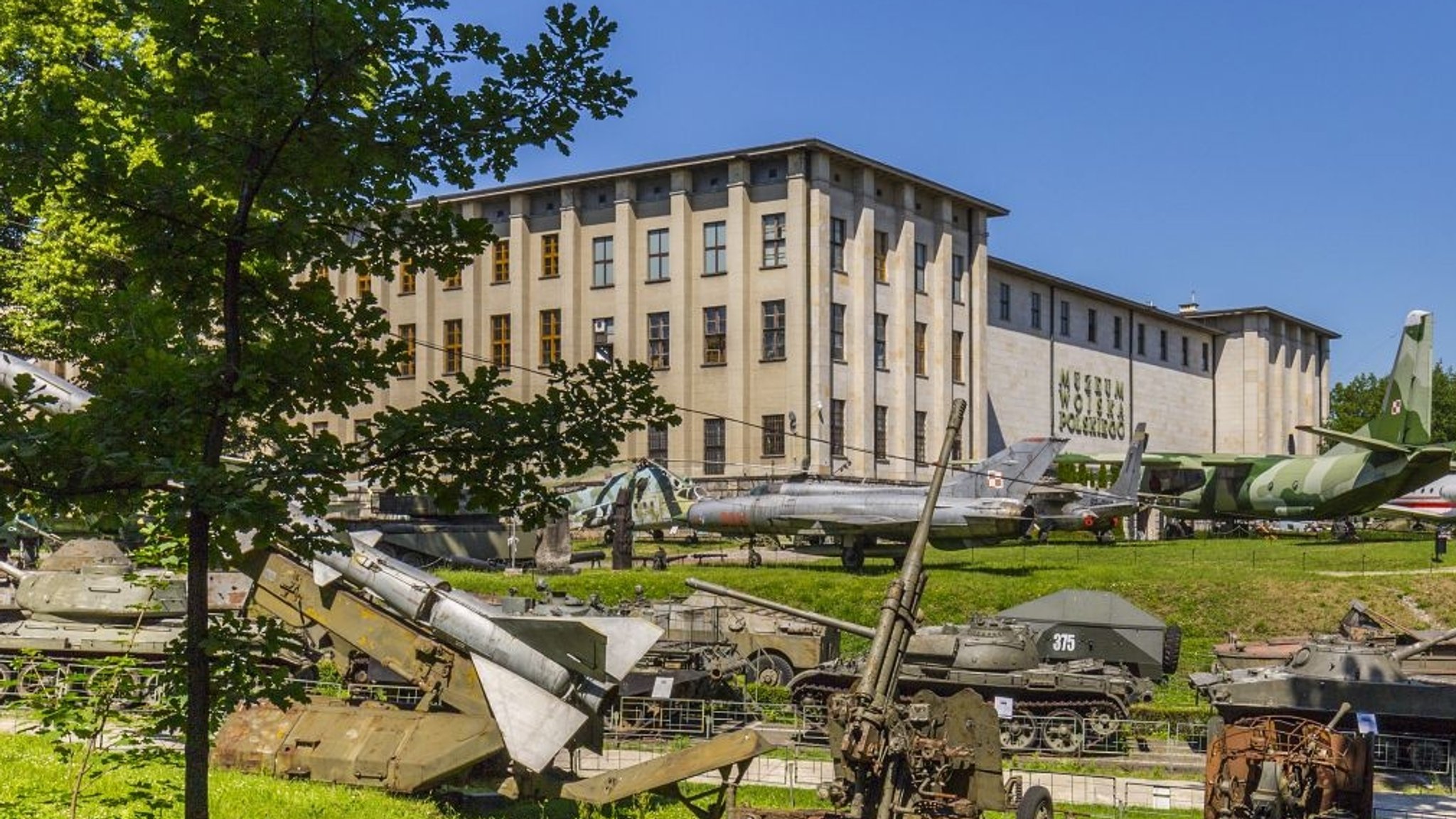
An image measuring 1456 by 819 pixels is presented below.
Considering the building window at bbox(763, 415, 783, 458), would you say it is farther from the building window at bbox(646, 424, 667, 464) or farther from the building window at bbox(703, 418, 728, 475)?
the building window at bbox(646, 424, 667, 464)

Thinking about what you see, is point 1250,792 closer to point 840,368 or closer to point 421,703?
point 421,703

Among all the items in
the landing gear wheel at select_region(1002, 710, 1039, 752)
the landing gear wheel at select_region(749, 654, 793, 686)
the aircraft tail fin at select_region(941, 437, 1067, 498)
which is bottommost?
the landing gear wheel at select_region(1002, 710, 1039, 752)

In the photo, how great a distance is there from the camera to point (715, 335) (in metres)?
54.2

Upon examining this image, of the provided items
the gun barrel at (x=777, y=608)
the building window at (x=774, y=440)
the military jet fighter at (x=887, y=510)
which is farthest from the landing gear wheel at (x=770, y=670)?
the building window at (x=774, y=440)

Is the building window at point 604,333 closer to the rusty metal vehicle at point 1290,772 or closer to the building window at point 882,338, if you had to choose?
the building window at point 882,338

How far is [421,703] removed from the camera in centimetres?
1820

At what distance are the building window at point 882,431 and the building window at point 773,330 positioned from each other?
4.84 metres

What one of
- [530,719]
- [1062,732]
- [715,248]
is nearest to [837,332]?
[715,248]

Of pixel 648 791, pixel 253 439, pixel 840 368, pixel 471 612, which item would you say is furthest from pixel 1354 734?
pixel 840 368

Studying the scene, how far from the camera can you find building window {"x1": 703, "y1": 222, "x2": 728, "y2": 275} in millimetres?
53750

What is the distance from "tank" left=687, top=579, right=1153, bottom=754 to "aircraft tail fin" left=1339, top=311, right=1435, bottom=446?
24980 mm

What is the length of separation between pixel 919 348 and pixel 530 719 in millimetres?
43505

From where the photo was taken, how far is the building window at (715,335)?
53.8 m

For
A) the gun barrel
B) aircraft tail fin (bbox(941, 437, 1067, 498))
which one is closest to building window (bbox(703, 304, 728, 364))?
aircraft tail fin (bbox(941, 437, 1067, 498))
